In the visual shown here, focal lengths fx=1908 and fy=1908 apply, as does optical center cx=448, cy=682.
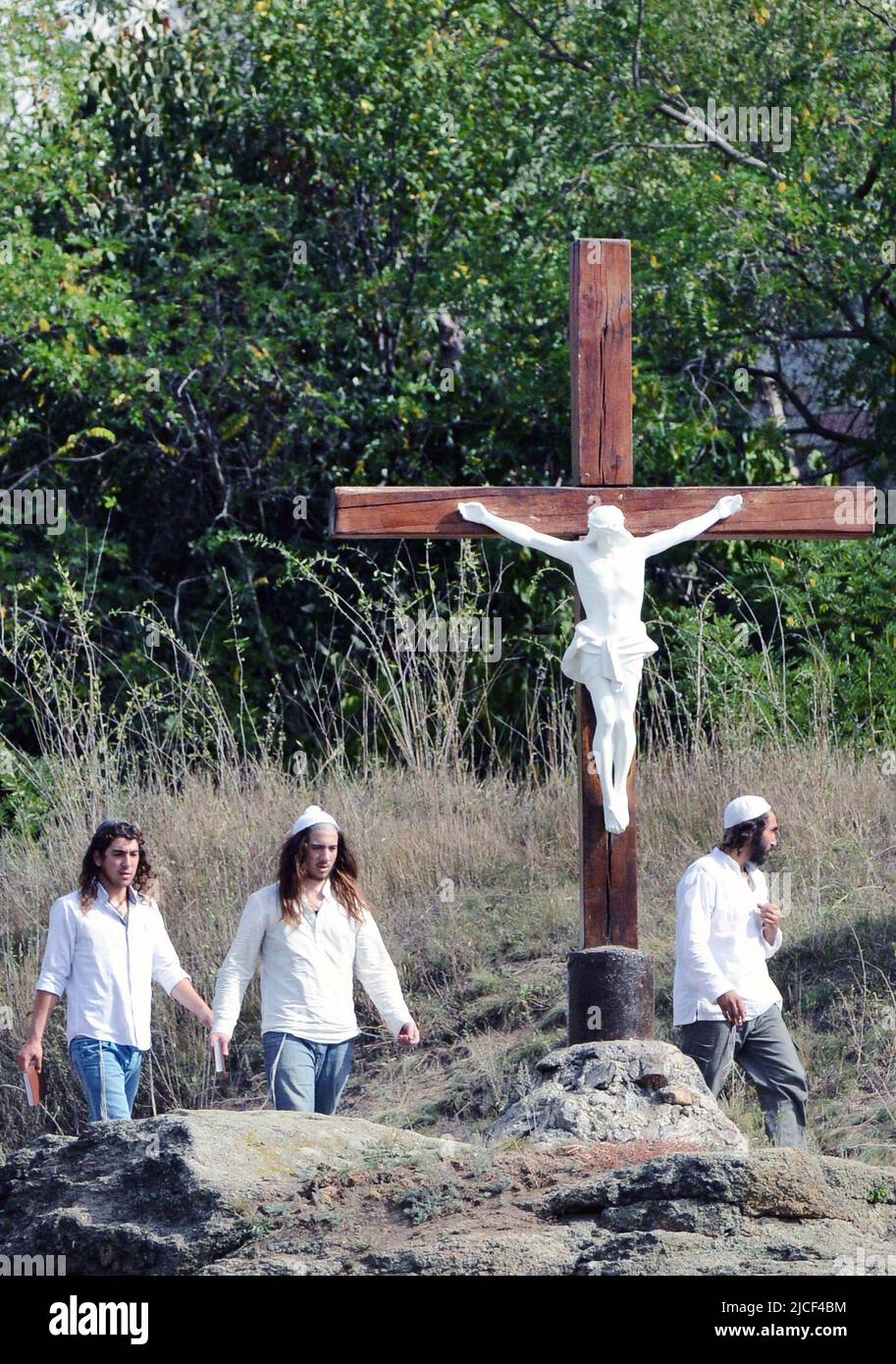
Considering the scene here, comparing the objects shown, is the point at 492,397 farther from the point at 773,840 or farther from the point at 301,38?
the point at 773,840

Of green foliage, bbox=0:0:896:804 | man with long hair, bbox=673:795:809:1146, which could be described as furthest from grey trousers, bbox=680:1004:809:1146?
green foliage, bbox=0:0:896:804

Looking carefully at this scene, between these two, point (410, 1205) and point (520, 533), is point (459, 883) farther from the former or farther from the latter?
point (410, 1205)

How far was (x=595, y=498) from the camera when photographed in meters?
7.29

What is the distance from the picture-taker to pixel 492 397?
13.7 m

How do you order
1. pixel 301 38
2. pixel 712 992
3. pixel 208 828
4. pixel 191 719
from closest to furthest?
pixel 712 992
pixel 208 828
pixel 191 719
pixel 301 38

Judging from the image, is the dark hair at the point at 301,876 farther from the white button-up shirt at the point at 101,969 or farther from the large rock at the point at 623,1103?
the large rock at the point at 623,1103

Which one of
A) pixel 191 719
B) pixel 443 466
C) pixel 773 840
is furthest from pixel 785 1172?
pixel 443 466

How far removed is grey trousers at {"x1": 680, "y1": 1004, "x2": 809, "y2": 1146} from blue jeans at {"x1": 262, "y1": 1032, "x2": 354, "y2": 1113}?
4.24ft

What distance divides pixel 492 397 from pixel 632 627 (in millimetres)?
6950

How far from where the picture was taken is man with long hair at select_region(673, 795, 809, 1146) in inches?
274

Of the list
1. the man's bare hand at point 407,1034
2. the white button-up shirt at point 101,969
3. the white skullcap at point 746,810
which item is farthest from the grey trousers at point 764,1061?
the white button-up shirt at point 101,969

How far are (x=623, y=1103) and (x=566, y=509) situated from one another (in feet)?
7.67

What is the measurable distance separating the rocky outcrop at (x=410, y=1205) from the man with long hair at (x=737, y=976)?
130cm

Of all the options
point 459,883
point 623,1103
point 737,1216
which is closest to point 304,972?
point 623,1103
